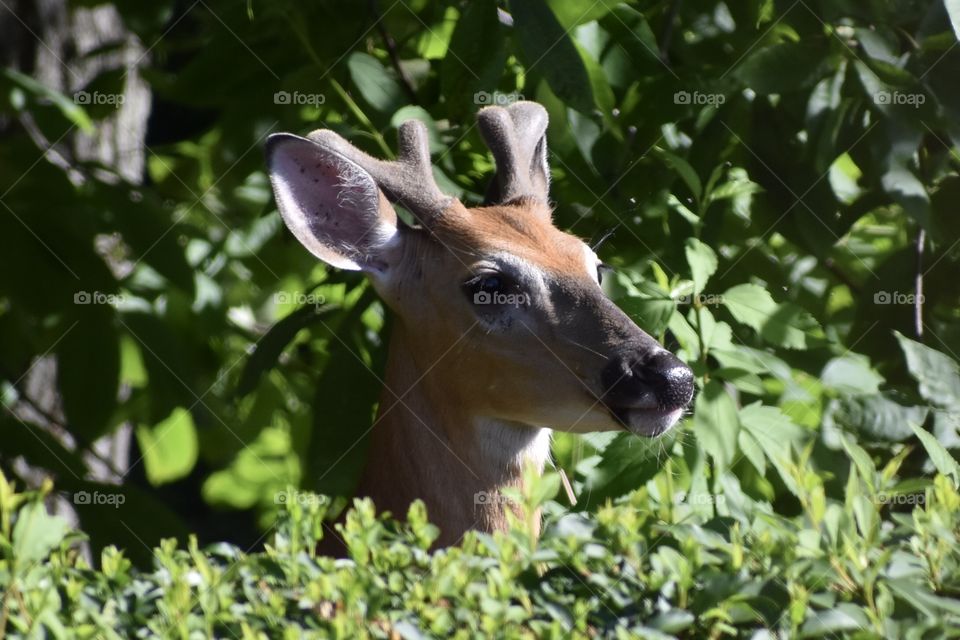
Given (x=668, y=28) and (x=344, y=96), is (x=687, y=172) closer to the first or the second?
(x=668, y=28)

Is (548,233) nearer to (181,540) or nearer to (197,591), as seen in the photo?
(181,540)

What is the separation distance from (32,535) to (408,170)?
2511 millimetres

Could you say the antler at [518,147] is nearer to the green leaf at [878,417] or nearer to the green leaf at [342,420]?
the green leaf at [342,420]

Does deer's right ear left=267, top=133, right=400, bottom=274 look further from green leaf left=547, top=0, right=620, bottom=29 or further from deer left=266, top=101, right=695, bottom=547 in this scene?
green leaf left=547, top=0, right=620, bottom=29

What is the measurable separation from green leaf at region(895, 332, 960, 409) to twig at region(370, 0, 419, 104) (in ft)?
7.93

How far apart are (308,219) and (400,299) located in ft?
1.49

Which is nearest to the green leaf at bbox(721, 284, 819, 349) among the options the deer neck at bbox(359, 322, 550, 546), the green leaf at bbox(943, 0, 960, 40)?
the deer neck at bbox(359, 322, 550, 546)

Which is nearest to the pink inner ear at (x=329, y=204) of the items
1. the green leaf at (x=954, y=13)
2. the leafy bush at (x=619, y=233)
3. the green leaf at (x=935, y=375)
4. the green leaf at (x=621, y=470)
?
the leafy bush at (x=619, y=233)

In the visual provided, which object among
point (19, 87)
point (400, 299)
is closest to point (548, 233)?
point (400, 299)

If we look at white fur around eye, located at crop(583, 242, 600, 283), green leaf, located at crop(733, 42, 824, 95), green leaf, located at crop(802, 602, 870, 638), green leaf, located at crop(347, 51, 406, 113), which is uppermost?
green leaf, located at crop(347, 51, 406, 113)

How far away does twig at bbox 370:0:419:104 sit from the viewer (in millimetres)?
5352

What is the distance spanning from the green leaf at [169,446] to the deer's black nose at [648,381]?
8.23 feet

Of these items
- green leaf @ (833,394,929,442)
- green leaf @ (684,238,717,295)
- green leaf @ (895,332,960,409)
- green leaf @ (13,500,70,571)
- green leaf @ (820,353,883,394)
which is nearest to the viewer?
green leaf @ (13,500,70,571)

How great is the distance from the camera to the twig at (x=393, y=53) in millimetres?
5352
